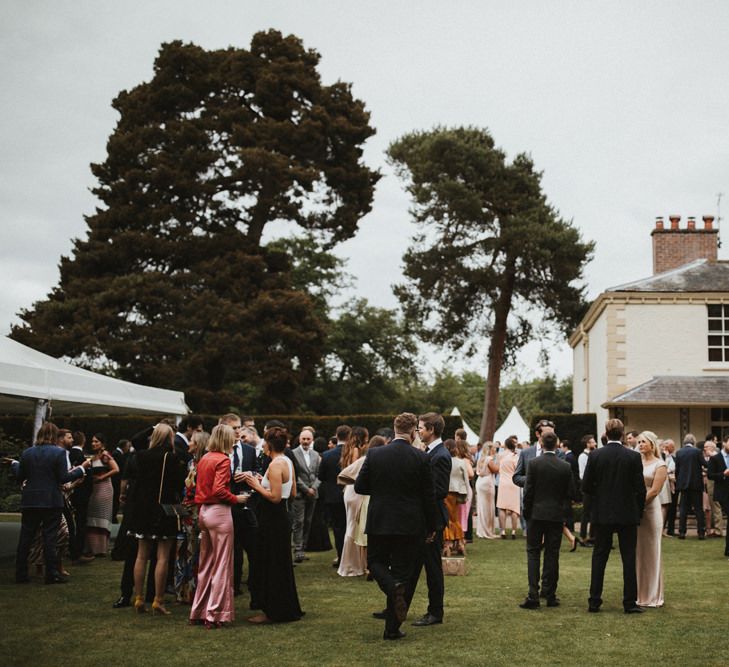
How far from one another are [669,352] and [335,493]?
1724 cm

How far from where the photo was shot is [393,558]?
7.39 metres

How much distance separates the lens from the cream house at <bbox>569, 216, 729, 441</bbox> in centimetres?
2591

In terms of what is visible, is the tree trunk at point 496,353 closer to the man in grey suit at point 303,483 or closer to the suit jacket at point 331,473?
the man in grey suit at point 303,483

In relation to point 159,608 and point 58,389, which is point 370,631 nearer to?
point 159,608

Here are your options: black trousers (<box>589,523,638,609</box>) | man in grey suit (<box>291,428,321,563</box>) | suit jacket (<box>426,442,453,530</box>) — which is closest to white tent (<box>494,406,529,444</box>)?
man in grey suit (<box>291,428,321,563</box>)

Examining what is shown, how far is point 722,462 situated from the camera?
1515 centimetres

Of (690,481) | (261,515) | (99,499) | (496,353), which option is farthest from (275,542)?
(496,353)

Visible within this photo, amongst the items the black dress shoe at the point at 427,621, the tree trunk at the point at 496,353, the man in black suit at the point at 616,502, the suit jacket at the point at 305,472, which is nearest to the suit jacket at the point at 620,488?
the man in black suit at the point at 616,502

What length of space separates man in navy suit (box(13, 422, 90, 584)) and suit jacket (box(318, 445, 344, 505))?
3.87m

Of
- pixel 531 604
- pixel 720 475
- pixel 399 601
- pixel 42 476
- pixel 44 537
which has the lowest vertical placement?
pixel 531 604

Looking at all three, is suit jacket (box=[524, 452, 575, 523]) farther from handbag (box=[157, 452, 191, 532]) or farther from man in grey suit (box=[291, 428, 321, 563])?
man in grey suit (box=[291, 428, 321, 563])

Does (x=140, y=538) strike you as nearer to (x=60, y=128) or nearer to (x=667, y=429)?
(x=60, y=128)

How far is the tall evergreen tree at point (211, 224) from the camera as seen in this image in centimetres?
3150

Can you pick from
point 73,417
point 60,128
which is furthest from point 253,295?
point 60,128
